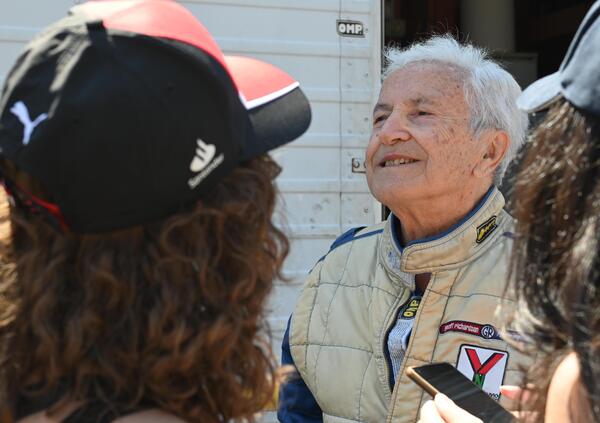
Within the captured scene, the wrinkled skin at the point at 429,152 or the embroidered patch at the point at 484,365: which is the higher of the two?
the wrinkled skin at the point at 429,152

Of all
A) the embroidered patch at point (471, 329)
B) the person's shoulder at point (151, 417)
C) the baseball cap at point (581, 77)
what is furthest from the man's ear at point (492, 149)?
the person's shoulder at point (151, 417)

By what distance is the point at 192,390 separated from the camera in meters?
1.08

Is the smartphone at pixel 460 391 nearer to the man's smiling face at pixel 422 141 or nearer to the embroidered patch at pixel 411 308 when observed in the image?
the embroidered patch at pixel 411 308

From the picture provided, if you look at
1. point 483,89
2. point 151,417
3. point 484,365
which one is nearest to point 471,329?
point 484,365

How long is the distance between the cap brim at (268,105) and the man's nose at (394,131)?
3.29 feet

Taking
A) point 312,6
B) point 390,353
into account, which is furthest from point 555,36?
point 390,353

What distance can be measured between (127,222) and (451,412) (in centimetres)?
67

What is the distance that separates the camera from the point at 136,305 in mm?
1052

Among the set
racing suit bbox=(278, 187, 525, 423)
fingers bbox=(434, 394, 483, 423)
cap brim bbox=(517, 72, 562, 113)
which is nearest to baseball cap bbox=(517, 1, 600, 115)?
cap brim bbox=(517, 72, 562, 113)

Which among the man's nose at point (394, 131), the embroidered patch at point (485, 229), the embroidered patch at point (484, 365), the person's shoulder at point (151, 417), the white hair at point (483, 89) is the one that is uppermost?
the white hair at point (483, 89)

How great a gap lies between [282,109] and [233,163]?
16 cm

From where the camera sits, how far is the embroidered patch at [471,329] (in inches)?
75.7

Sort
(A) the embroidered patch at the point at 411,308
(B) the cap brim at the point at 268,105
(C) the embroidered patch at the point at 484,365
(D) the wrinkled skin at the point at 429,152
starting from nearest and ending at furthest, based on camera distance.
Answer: (B) the cap brim at the point at 268,105 < (C) the embroidered patch at the point at 484,365 < (A) the embroidered patch at the point at 411,308 < (D) the wrinkled skin at the point at 429,152

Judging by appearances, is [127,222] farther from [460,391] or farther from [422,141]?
[422,141]
